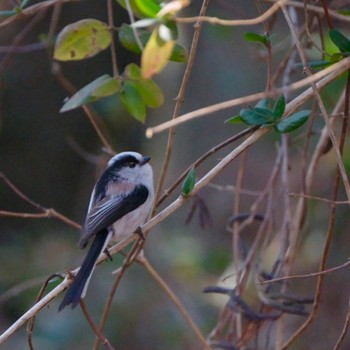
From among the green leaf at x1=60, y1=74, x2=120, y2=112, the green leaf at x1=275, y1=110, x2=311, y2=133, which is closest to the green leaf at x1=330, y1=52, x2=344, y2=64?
the green leaf at x1=275, y1=110, x2=311, y2=133

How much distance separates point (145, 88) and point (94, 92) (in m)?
0.21

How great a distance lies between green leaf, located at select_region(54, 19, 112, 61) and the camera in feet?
7.54

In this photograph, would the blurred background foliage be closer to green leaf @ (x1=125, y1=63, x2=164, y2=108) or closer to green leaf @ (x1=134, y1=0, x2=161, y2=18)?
green leaf @ (x1=125, y1=63, x2=164, y2=108)

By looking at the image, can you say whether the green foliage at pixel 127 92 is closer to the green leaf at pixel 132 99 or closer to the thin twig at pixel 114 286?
the green leaf at pixel 132 99

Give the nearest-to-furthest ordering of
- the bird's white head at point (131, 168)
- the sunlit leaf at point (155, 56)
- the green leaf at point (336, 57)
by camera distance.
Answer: the sunlit leaf at point (155, 56) < the green leaf at point (336, 57) < the bird's white head at point (131, 168)

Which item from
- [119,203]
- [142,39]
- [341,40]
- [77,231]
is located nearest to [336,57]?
[341,40]

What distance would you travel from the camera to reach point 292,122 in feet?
6.81

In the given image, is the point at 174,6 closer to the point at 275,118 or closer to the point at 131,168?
the point at 275,118

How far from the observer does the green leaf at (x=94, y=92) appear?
7.34 ft

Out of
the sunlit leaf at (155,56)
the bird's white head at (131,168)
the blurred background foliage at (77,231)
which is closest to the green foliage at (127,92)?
the bird's white head at (131,168)

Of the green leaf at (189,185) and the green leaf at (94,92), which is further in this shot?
the green leaf at (94,92)

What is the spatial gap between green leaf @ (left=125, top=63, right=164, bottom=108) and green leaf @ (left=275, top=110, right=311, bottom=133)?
1.50 feet

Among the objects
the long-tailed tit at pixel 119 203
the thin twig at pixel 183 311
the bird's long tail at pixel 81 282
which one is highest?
the bird's long tail at pixel 81 282

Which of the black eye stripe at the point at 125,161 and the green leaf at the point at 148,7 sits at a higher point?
the green leaf at the point at 148,7
